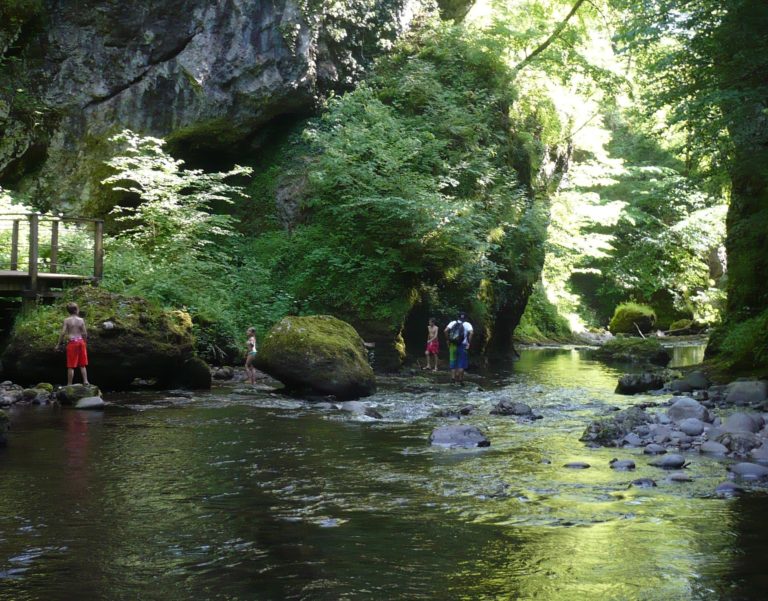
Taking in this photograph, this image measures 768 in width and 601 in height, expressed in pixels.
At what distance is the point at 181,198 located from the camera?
21.8m

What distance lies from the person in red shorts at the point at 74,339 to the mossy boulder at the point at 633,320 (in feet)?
104

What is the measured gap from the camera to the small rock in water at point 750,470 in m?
8.05

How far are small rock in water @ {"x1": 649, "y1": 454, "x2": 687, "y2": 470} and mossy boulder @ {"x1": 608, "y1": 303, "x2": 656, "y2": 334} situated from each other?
32867 millimetres

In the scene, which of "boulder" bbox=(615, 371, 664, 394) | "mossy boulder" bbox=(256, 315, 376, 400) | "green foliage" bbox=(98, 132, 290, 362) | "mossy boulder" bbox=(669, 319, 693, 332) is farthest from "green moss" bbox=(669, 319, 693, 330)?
"mossy boulder" bbox=(256, 315, 376, 400)

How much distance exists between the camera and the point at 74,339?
1427 centimetres

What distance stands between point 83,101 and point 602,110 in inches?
913

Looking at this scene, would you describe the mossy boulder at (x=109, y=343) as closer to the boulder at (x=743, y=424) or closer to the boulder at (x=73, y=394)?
the boulder at (x=73, y=394)

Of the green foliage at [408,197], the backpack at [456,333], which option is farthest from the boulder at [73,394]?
the backpack at [456,333]

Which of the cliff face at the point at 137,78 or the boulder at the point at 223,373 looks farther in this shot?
the cliff face at the point at 137,78

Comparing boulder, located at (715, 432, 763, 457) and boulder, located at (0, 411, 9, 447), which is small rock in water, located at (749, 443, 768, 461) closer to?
boulder, located at (715, 432, 763, 457)

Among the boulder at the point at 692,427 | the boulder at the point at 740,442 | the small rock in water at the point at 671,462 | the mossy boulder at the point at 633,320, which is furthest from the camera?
the mossy boulder at the point at 633,320

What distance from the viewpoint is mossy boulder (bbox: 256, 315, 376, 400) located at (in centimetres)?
1509

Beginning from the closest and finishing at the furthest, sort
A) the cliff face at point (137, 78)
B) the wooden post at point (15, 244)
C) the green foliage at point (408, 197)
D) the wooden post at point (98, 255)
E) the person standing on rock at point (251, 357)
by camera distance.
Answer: the wooden post at point (15, 244)
the wooden post at point (98, 255)
the person standing on rock at point (251, 357)
the green foliage at point (408, 197)
the cliff face at point (137, 78)

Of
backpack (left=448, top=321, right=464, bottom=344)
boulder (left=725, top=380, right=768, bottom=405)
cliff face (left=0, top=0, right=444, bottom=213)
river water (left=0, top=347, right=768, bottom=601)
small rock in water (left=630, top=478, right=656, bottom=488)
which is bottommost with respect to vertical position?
river water (left=0, top=347, right=768, bottom=601)
